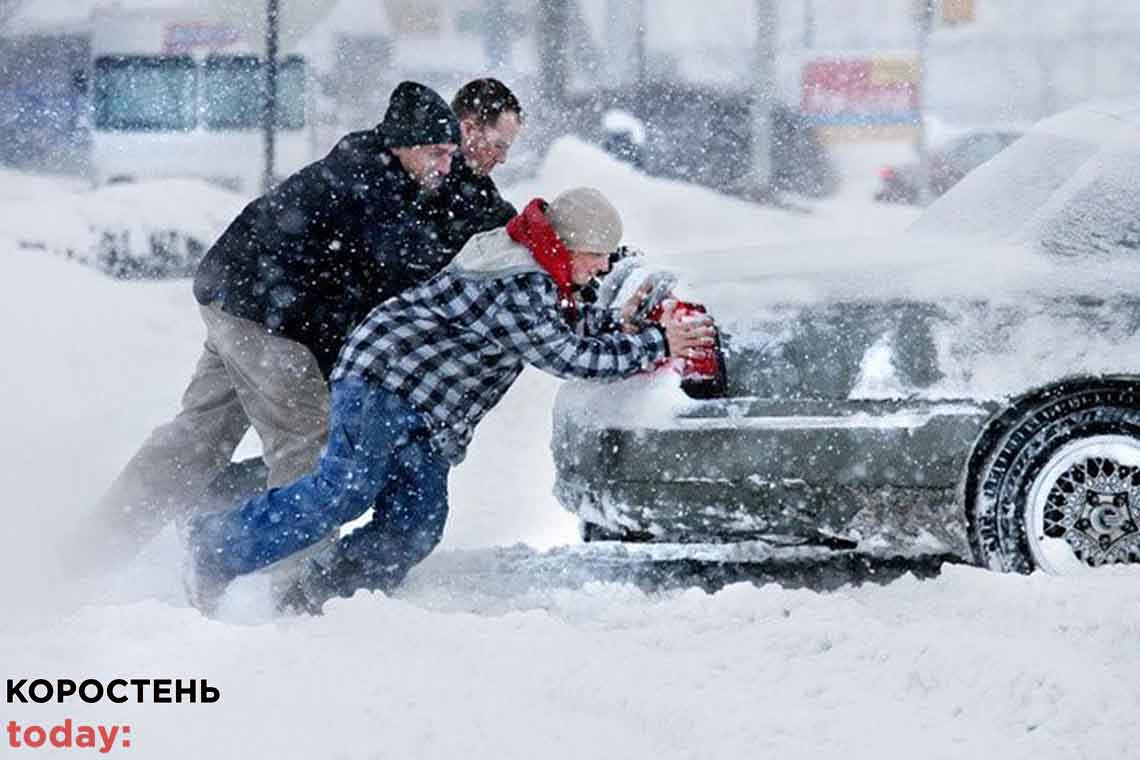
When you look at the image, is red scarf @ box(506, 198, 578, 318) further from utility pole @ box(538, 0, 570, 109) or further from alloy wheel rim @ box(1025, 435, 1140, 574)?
utility pole @ box(538, 0, 570, 109)

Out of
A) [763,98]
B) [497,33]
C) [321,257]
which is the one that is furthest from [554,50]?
[321,257]

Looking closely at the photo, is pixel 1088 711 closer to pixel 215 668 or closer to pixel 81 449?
pixel 215 668

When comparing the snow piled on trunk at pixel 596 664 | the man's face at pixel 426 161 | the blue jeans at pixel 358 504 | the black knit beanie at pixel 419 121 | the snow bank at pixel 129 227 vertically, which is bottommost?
the snow bank at pixel 129 227

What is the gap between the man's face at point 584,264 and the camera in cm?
532

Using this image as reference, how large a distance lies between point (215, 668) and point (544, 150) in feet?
91.1

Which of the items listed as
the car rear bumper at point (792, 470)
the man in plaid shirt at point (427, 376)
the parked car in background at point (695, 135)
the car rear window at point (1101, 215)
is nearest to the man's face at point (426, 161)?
the man in plaid shirt at point (427, 376)

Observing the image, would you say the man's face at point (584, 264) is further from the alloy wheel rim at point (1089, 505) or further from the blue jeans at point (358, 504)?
the alloy wheel rim at point (1089, 505)

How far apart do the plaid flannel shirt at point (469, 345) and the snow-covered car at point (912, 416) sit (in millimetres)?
273

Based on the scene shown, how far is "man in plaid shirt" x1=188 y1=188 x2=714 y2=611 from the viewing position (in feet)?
17.3

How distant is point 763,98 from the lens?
3450 cm

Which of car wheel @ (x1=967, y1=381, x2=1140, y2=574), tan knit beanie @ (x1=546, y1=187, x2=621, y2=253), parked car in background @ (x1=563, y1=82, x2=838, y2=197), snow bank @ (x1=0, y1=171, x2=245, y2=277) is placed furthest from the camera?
parked car in background @ (x1=563, y1=82, x2=838, y2=197)

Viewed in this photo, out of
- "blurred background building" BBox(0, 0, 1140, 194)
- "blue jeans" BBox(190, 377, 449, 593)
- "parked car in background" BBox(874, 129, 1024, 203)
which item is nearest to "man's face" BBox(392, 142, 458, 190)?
"blue jeans" BBox(190, 377, 449, 593)

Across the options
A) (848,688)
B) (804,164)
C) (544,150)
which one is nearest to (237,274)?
(848,688)

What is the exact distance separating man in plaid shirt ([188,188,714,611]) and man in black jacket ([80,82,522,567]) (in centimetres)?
37
